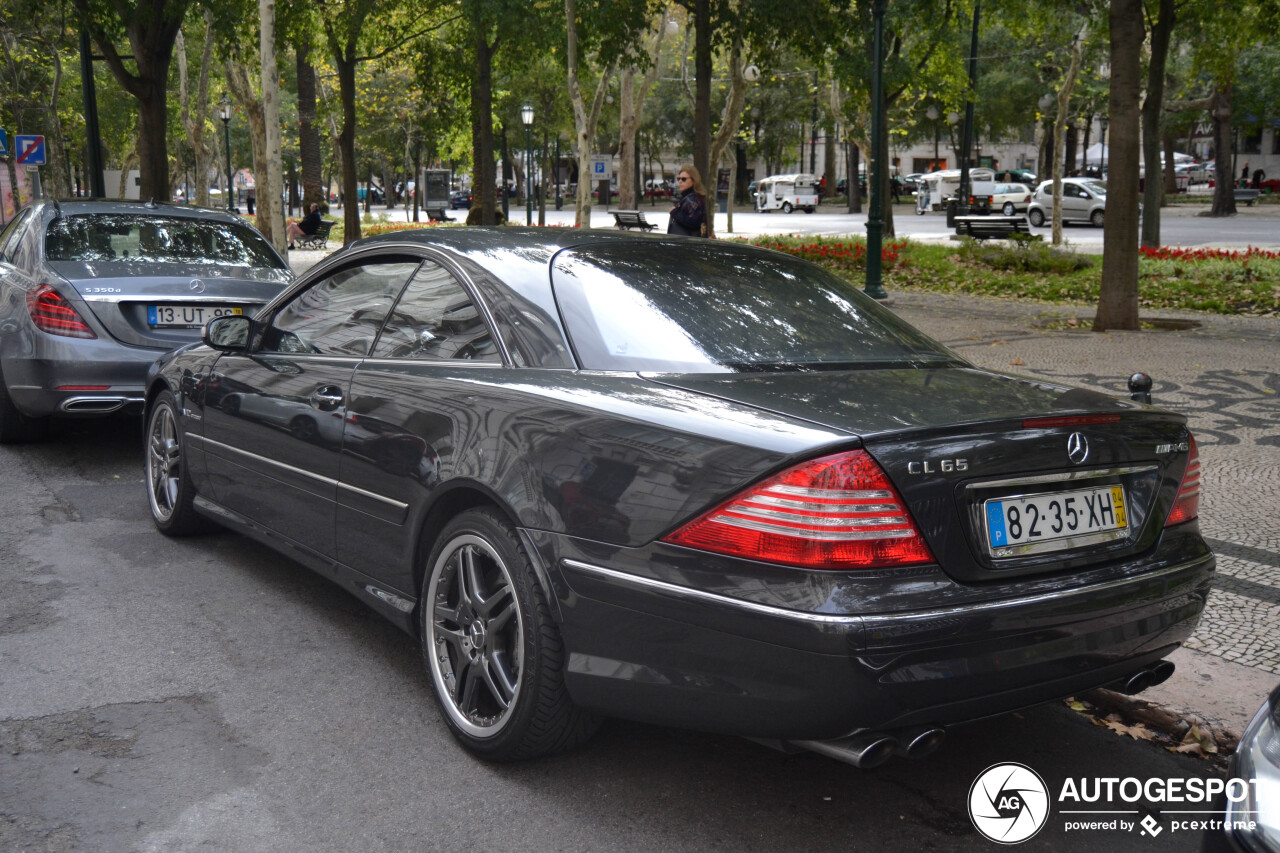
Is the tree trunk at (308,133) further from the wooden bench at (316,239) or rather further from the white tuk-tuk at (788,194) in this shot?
the white tuk-tuk at (788,194)

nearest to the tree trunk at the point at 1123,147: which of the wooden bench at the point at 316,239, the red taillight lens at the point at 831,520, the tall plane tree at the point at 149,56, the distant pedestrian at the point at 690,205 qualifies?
the distant pedestrian at the point at 690,205

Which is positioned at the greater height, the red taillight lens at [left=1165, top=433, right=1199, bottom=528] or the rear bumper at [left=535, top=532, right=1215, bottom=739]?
the red taillight lens at [left=1165, top=433, right=1199, bottom=528]

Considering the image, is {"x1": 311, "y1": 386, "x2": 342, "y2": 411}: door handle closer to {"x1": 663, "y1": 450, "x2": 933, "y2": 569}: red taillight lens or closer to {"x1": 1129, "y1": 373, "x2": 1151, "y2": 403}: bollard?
{"x1": 663, "y1": 450, "x2": 933, "y2": 569}: red taillight lens

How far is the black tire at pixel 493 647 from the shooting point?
3.29 m

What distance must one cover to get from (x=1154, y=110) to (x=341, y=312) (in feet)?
58.6

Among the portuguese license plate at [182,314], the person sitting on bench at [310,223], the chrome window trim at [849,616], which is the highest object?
the person sitting on bench at [310,223]

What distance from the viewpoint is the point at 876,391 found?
10.8 ft

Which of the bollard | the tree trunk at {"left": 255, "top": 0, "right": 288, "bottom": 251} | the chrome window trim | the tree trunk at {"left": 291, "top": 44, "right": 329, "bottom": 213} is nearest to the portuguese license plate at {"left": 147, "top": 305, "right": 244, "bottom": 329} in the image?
the chrome window trim

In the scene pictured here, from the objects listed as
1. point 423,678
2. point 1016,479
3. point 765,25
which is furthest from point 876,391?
point 765,25

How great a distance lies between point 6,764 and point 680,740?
196 cm

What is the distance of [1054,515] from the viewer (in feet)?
10.0

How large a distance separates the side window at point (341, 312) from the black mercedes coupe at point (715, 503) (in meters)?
0.03

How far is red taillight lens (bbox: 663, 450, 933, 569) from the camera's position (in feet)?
9.10

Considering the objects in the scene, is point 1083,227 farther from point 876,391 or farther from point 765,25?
point 876,391
